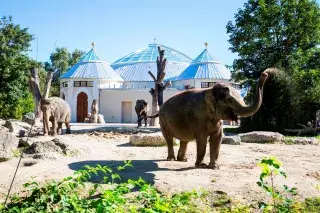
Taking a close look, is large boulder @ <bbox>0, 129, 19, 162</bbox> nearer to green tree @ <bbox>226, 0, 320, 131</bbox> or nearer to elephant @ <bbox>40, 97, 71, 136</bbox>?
elephant @ <bbox>40, 97, 71, 136</bbox>

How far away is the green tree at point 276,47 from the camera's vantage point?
65.4 ft

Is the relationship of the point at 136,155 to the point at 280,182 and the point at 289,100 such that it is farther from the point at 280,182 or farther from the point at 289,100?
the point at 289,100

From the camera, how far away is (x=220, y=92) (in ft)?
21.4

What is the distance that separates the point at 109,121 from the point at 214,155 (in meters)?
33.7

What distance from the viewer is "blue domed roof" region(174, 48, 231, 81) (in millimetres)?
38781

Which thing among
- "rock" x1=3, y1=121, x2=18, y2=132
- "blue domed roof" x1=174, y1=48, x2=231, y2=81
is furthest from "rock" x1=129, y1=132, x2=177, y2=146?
"blue domed roof" x1=174, y1=48, x2=231, y2=81

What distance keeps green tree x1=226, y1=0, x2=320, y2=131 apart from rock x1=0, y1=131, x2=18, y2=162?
15.1 m

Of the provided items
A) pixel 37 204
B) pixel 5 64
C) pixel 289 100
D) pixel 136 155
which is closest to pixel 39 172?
pixel 136 155

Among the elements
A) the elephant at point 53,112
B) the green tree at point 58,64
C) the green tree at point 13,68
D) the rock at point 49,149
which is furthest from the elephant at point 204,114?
the green tree at point 58,64

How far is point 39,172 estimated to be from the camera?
656 cm

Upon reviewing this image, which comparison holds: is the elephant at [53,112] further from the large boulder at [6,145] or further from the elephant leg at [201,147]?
the elephant leg at [201,147]

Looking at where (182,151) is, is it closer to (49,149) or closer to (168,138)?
(168,138)

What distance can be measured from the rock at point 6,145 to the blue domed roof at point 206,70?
3138 centimetres

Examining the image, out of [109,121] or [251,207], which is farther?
[109,121]
